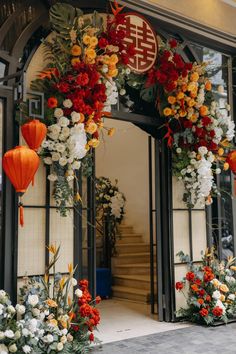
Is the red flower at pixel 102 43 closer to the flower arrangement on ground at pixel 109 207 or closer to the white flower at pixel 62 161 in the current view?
the white flower at pixel 62 161

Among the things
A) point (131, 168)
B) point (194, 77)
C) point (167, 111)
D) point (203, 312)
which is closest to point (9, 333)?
point (203, 312)

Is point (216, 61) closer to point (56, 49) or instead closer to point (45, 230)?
point (56, 49)

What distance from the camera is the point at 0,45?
13.6ft

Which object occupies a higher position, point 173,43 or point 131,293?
point 173,43

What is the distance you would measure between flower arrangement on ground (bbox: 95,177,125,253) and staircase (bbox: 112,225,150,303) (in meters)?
0.22

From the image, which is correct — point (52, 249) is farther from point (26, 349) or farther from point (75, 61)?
point (75, 61)

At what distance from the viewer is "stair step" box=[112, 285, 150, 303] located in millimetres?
6410

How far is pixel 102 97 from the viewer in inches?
167

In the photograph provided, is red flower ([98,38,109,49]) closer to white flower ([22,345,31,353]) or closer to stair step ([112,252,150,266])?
white flower ([22,345,31,353])

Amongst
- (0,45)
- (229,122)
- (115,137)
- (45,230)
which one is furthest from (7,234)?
(115,137)

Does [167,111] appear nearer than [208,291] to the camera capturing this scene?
Yes

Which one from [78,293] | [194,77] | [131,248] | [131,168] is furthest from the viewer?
[131,168]

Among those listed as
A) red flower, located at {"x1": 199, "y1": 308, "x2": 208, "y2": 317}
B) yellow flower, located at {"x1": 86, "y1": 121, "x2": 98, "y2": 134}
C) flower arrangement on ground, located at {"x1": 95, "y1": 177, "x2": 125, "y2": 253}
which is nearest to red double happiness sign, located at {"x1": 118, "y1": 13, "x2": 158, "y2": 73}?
yellow flower, located at {"x1": 86, "y1": 121, "x2": 98, "y2": 134}

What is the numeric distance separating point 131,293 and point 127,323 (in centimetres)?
146
